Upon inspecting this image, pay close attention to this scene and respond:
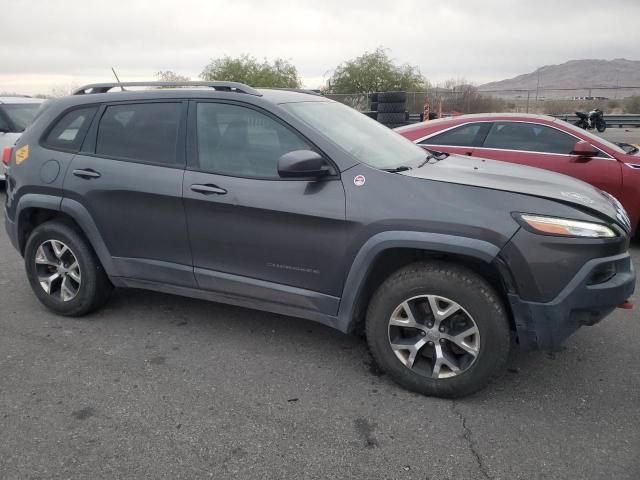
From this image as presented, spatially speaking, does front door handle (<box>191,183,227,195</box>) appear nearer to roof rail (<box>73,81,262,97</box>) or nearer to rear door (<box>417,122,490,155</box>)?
roof rail (<box>73,81,262,97</box>)

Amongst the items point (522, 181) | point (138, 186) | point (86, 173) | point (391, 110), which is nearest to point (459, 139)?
point (522, 181)

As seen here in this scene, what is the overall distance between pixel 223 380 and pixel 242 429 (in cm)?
53

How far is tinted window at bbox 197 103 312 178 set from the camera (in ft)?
11.1

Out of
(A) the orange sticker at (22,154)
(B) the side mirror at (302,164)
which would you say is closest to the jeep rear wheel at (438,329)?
(B) the side mirror at (302,164)

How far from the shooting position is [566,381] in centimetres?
329

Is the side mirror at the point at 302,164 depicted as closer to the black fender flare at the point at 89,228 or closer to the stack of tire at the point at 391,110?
the black fender flare at the point at 89,228

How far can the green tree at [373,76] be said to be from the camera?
1479 inches

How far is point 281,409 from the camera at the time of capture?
2998 millimetres

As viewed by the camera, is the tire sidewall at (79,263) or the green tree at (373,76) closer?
the tire sidewall at (79,263)

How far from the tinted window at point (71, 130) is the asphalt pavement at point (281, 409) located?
1.35 meters

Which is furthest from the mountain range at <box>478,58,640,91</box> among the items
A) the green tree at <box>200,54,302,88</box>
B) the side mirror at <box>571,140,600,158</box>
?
the side mirror at <box>571,140,600,158</box>

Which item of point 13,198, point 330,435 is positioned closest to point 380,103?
point 13,198

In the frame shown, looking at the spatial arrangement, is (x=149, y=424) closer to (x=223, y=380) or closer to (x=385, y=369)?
(x=223, y=380)

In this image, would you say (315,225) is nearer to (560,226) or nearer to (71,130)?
(560,226)
